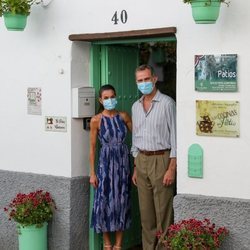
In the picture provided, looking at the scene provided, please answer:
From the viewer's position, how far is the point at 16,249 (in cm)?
779

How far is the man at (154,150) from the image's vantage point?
21.7 ft

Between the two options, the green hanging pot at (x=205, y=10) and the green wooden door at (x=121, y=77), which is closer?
the green hanging pot at (x=205, y=10)

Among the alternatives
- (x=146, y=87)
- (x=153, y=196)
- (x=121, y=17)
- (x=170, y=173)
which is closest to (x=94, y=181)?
(x=153, y=196)

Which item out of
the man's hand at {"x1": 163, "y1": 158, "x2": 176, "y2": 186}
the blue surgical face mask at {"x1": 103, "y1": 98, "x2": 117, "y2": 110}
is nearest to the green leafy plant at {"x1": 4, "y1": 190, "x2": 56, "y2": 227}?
the blue surgical face mask at {"x1": 103, "y1": 98, "x2": 117, "y2": 110}

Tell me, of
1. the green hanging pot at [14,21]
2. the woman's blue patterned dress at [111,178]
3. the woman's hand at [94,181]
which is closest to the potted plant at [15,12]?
the green hanging pot at [14,21]

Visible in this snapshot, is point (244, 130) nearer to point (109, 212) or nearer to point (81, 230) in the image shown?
point (109, 212)

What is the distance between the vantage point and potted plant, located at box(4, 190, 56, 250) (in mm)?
7113

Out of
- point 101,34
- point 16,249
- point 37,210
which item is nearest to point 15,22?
point 101,34

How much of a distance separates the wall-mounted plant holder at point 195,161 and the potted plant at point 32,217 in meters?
1.85

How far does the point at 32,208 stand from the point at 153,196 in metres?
1.35

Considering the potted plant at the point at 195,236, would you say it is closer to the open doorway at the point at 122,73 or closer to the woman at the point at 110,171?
the woman at the point at 110,171

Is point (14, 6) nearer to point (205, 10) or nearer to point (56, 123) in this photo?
point (56, 123)

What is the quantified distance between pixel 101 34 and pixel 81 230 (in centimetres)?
221

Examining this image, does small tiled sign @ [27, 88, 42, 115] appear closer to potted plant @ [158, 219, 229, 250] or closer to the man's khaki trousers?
the man's khaki trousers
